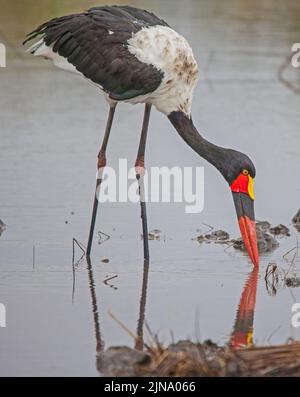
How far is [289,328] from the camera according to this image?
8.00 metres

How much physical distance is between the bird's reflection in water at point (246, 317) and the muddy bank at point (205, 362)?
0.66 meters

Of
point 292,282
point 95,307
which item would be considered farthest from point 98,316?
point 292,282

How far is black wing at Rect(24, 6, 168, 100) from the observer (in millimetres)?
9547

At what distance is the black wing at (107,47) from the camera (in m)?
9.55

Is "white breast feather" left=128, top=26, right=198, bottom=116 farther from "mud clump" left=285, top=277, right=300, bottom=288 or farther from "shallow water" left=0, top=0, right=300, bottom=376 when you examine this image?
"mud clump" left=285, top=277, right=300, bottom=288

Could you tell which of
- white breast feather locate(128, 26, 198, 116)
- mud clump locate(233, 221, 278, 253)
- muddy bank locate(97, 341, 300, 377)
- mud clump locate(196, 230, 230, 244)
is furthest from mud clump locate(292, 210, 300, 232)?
muddy bank locate(97, 341, 300, 377)

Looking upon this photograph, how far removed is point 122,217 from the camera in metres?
10.6

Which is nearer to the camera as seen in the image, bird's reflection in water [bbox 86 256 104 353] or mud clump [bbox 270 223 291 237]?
bird's reflection in water [bbox 86 256 104 353]

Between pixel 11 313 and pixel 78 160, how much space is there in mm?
4162

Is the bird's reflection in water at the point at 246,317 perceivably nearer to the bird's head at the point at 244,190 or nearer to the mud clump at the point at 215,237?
the bird's head at the point at 244,190

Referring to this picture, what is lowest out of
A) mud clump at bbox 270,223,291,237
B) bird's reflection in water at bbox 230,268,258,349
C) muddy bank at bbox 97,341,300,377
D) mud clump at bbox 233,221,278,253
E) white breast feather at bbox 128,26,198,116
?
muddy bank at bbox 97,341,300,377

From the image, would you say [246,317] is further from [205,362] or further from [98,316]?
[205,362]

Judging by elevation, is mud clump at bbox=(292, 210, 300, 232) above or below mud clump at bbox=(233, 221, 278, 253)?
above

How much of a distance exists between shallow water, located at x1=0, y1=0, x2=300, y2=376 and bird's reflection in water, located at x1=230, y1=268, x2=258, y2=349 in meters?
0.02
